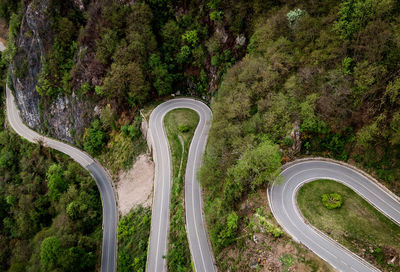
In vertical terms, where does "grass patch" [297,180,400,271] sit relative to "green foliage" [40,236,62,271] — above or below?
below

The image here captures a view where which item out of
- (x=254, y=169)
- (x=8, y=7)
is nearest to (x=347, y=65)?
(x=254, y=169)

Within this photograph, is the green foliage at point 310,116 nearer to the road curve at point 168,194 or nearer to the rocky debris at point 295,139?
the rocky debris at point 295,139

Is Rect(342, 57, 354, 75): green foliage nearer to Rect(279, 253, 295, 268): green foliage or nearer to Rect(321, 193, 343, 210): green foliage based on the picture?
Rect(321, 193, 343, 210): green foliage

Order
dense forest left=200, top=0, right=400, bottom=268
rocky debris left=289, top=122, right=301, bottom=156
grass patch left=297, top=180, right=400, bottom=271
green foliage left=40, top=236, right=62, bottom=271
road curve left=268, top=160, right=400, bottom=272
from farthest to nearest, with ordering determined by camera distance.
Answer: green foliage left=40, top=236, right=62, bottom=271
rocky debris left=289, top=122, right=301, bottom=156
dense forest left=200, top=0, right=400, bottom=268
road curve left=268, top=160, right=400, bottom=272
grass patch left=297, top=180, right=400, bottom=271

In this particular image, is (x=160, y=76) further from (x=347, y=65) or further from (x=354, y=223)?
(x=354, y=223)

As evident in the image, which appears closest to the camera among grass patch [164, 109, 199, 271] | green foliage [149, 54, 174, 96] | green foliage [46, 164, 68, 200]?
grass patch [164, 109, 199, 271]

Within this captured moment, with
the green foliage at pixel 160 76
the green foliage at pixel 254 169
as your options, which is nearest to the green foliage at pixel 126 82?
the green foliage at pixel 160 76

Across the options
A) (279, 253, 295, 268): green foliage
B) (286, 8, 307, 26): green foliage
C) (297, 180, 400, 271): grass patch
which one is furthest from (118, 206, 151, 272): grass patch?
(286, 8, 307, 26): green foliage

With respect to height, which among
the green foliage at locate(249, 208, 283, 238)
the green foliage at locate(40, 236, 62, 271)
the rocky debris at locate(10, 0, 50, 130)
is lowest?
the green foliage at locate(249, 208, 283, 238)
